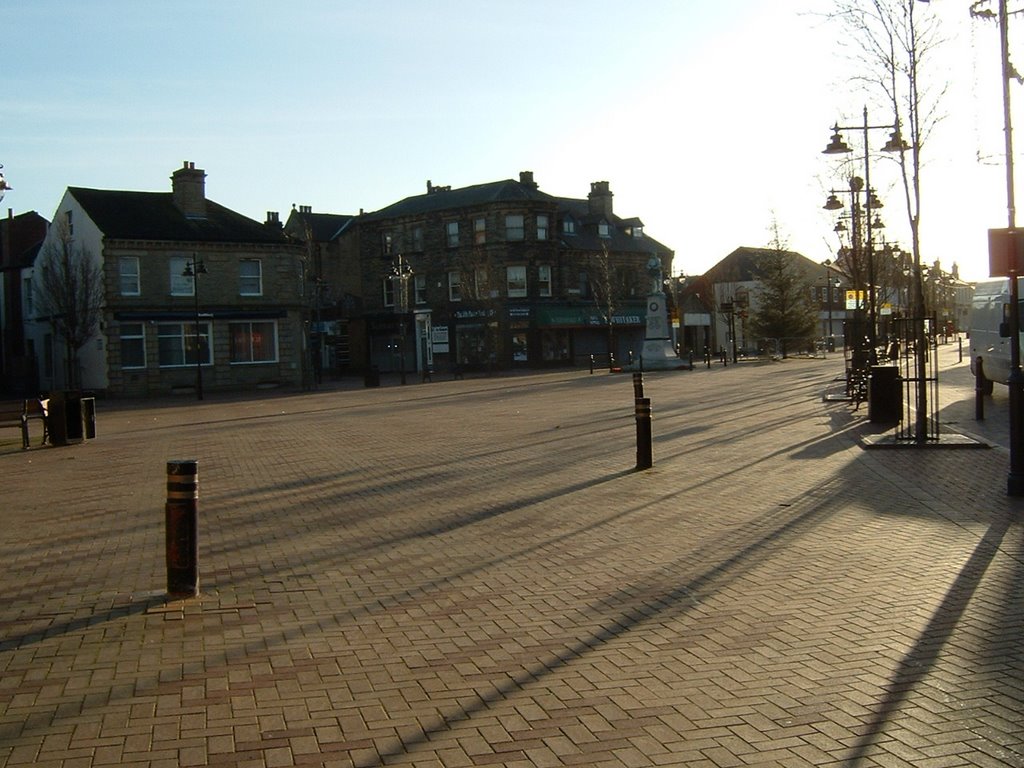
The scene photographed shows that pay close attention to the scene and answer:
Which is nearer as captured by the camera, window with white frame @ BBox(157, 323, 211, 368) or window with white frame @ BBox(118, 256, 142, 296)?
window with white frame @ BBox(118, 256, 142, 296)

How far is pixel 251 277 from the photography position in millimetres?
48469

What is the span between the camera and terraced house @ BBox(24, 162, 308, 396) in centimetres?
4506

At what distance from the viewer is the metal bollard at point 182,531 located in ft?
25.7

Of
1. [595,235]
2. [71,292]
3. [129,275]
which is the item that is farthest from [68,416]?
[595,235]

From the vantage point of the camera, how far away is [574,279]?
6719cm

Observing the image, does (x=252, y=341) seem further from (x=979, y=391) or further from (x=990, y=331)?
(x=979, y=391)

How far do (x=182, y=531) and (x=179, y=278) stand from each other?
40.6m

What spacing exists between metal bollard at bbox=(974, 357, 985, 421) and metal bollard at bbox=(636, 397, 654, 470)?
9524 mm

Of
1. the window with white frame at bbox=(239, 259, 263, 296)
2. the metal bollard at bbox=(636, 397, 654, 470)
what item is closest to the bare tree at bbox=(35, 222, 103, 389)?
the window with white frame at bbox=(239, 259, 263, 296)

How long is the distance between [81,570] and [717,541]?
5.28 m

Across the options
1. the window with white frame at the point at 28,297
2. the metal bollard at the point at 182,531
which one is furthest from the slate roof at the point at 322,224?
the metal bollard at the point at 182,531

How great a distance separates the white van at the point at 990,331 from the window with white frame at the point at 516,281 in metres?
37.8

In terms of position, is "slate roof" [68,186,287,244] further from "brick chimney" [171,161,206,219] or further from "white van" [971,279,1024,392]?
"white van" [971,279,1024,392]

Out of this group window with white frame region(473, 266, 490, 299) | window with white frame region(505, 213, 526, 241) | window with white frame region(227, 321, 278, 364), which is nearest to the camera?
window with white frame region(227, 321, 278, 364)
